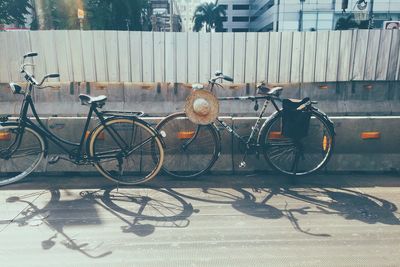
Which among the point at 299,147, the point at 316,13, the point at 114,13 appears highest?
the point at 316,13

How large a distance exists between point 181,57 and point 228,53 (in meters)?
1.48

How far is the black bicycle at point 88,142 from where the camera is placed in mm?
4676

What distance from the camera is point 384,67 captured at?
431 inches

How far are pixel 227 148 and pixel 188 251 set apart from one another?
2.42m

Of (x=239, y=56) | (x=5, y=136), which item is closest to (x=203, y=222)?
(x=5, y=136)

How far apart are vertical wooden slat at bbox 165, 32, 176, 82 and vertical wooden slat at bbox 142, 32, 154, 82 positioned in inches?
18.4

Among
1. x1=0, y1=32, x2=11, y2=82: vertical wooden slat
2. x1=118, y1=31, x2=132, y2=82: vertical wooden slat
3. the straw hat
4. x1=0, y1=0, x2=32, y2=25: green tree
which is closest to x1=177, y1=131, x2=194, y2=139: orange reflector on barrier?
the straw hat

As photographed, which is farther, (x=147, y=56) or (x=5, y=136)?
(x=147, y=56)

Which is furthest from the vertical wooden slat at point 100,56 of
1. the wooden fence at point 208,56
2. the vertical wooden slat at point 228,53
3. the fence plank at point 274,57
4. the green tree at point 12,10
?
the green tree at point 12,10

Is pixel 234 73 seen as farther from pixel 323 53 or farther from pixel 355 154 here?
pixel 355 154

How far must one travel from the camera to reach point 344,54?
10844 mm

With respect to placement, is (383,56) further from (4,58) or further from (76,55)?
(4,58)

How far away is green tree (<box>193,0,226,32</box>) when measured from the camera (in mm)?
97438

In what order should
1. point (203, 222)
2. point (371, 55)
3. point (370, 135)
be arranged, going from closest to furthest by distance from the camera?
1. point (203, 222)
2. point (370, 135)
3. point (371, 55)
